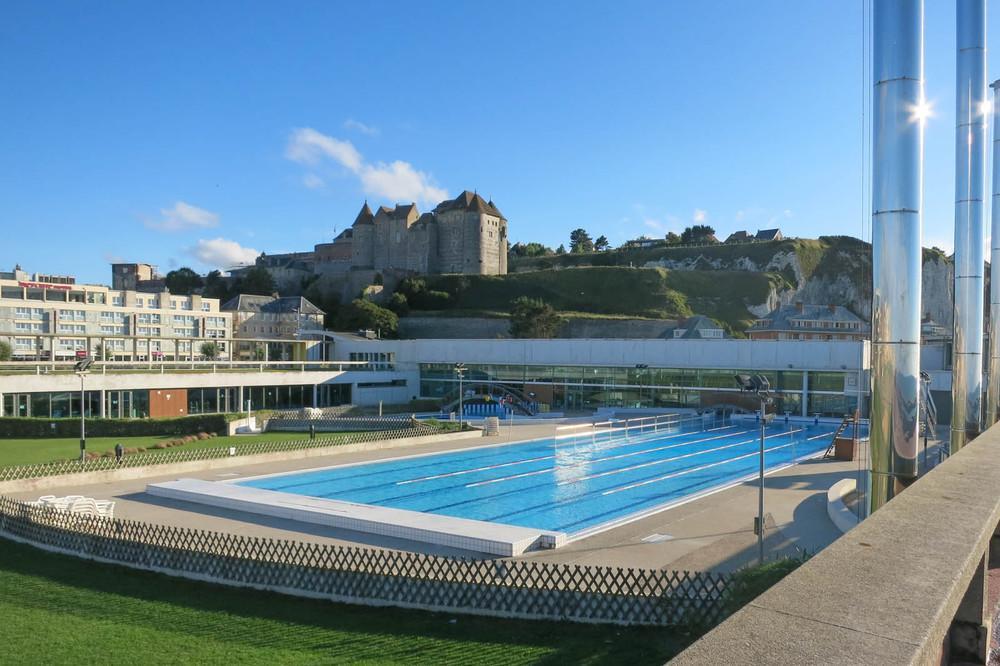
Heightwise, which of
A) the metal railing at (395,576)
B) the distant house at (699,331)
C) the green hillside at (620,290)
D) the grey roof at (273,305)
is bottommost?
the metal railing at (395,576)

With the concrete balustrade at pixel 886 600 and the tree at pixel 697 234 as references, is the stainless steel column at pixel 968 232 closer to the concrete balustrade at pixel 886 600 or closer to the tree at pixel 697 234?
the concrete balustrade at pixel 886 600

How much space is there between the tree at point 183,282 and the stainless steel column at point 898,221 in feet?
386

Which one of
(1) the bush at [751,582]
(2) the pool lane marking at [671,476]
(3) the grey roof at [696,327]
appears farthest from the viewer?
(3) the grey roof at [696,327]

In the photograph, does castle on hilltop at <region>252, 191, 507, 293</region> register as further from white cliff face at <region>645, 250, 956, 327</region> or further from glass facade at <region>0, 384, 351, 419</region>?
glass facade at <region>0, 384, 351, 419</region>

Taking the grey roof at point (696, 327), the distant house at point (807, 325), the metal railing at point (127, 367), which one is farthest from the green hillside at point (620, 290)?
the metal railing at point (127, 367)

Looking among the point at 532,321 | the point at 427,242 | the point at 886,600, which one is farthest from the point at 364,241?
the point at 886,600

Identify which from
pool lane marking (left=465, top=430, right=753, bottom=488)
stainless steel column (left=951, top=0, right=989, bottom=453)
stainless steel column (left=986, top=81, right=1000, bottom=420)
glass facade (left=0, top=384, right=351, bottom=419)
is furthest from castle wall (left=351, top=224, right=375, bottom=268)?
stainless steel column (left=951, top=0, right=989, bottom=453)

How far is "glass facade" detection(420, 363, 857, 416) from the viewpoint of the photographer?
41.3 metres

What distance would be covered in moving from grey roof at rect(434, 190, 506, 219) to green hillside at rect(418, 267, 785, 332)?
12716 millimetres

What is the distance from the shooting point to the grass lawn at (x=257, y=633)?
946 cm

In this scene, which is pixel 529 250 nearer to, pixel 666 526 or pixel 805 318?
pixel 805 318

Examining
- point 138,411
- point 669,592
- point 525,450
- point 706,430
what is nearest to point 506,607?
point 669,592

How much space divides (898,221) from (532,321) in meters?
68.9

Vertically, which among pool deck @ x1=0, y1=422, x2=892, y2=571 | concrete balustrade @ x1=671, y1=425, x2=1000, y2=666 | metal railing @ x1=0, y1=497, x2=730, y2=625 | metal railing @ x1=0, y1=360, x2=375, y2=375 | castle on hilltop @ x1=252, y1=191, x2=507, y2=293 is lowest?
pool deck @ x1=0, y1=422, x2=892, y2=571
